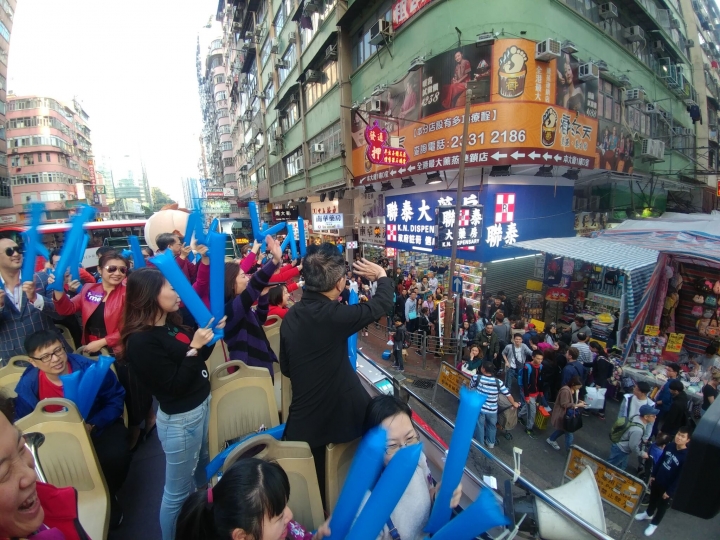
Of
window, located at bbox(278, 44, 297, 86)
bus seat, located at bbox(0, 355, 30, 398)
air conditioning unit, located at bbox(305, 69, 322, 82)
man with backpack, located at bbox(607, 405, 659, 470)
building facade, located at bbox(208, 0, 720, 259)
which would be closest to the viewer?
bus seat, located at bbox(0, 355, 30, 398)

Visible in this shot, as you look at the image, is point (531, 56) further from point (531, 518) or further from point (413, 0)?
point (531, 518)

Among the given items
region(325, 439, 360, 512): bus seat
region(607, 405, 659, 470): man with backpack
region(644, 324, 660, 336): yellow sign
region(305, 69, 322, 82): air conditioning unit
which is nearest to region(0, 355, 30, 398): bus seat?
region(325, 439, 360, 512): bus seat

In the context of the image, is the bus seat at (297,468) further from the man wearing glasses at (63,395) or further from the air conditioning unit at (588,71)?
the air conditioning unit at (588,71)

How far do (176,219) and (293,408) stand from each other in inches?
220

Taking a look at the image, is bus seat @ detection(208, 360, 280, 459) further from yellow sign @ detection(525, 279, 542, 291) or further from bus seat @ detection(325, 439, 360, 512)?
yellow sign @ detection(525, 279, 542, 291)

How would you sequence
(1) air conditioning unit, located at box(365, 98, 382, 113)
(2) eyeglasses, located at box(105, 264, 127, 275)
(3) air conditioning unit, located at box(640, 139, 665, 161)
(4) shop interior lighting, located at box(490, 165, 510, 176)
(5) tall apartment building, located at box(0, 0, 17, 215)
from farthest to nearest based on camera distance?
1. (5) tall apartment building, located at box(0, 0, 17, 215)
2. (3) air conditioning unit, located at box(640, 139, 665, 161)
3. (1) air conditioning unit, located at box(365, 98, 382, 113)
4. (4) shop interior lighting, located at box(490, 165, 510, 176)
5. (2) eyeglasses, located at box(105, 264, 127, 275)

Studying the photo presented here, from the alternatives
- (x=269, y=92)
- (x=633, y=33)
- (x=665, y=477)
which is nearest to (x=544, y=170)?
(x=665, y=477)

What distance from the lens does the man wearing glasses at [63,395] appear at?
97.0 inches

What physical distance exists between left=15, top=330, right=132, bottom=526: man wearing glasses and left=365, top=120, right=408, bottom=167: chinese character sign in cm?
970

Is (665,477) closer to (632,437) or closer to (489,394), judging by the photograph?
(632,437)

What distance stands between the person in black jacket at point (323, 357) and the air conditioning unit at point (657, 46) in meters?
24.5

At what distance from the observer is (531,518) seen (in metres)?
2.39

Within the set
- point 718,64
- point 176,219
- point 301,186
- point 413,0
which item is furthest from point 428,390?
point 718,64

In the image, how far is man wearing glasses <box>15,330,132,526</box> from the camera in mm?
2465
